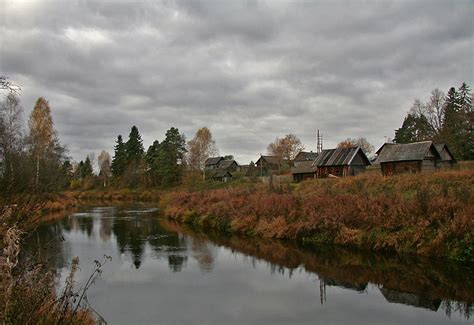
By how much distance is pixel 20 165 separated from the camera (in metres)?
8.92

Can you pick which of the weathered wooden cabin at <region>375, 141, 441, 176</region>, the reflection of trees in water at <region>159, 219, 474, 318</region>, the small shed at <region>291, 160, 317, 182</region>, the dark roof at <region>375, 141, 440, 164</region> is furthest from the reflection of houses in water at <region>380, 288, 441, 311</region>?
the small shed at <region>291, 160, 317, 182</region>

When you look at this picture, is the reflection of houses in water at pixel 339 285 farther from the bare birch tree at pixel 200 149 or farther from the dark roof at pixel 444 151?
the bare birch tree at pixel 200 149

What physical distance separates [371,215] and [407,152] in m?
18.8

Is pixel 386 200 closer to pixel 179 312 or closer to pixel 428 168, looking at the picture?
pixel 179 312

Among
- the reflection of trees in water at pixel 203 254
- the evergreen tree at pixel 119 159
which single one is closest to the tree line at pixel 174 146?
the evergreen tree at pixel 119 159

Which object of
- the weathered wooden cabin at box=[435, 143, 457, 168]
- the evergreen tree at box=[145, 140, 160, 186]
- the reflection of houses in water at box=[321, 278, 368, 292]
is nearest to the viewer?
the reflection of houses in water at box=[321, 278, 368, 292]

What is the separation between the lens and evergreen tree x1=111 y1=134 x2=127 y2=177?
82.2 metres

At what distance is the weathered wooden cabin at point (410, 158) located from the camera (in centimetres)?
3575

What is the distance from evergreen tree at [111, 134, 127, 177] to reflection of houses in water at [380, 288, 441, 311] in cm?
7417

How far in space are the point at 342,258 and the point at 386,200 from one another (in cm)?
473

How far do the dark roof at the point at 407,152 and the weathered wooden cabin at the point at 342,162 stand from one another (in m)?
3.60

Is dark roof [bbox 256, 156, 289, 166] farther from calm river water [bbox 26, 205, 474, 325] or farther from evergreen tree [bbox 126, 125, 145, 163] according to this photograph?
calm river water [bbox 26, 205, 474, 325]

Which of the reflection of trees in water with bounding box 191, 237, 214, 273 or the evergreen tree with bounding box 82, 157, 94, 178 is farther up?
the evergreen tree with bounding box 82, 157, 94, 178

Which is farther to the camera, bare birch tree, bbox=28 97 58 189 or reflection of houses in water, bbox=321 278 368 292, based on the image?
bare birch tree, bbox=28 97 58 189
